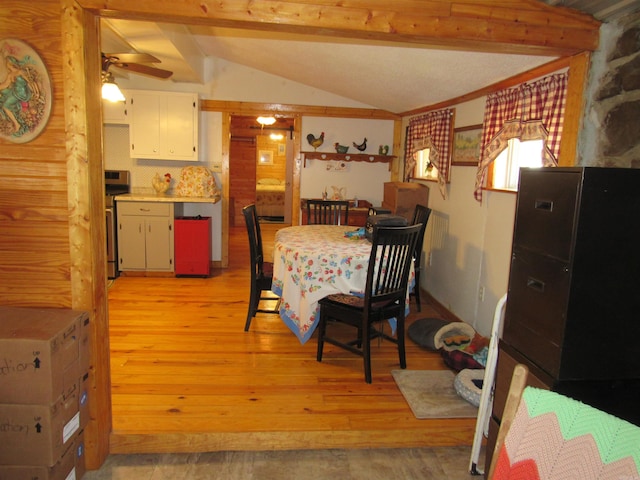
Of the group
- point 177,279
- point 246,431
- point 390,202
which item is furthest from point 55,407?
point 390,202

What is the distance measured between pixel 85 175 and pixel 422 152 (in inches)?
159

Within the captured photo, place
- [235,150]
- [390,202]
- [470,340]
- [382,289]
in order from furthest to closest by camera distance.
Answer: [235,150]
[390,202]
[470,340]
[382,289]

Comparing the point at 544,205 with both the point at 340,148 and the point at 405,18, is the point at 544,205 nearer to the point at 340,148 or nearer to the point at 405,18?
the point at 405,18

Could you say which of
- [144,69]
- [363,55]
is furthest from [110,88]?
[363,55]

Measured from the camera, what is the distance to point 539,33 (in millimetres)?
1991

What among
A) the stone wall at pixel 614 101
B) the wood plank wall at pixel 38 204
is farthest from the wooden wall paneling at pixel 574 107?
the wood plank wall at pixel 38 204

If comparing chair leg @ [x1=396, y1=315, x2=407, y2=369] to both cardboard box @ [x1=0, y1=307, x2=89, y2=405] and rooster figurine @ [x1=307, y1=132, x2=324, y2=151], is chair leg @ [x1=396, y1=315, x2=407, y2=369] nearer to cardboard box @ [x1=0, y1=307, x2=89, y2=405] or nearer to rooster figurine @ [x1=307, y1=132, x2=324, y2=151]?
cardboard box @ [x1=0, y1=307, x2=89, y2=405]

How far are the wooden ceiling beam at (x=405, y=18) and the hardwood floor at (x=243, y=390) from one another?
188cm

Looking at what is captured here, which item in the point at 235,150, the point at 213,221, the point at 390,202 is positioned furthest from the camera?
the point at 235,150

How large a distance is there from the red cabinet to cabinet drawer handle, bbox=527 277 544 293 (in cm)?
393

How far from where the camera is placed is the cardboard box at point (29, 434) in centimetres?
169

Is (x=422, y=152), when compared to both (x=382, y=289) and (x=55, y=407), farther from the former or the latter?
(x=55, y=407)

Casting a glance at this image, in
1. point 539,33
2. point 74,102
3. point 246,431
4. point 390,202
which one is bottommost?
point 246,431

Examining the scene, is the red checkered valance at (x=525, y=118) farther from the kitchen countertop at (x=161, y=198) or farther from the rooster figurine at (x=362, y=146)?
the kitchen countertop at (x=161, y=198)
